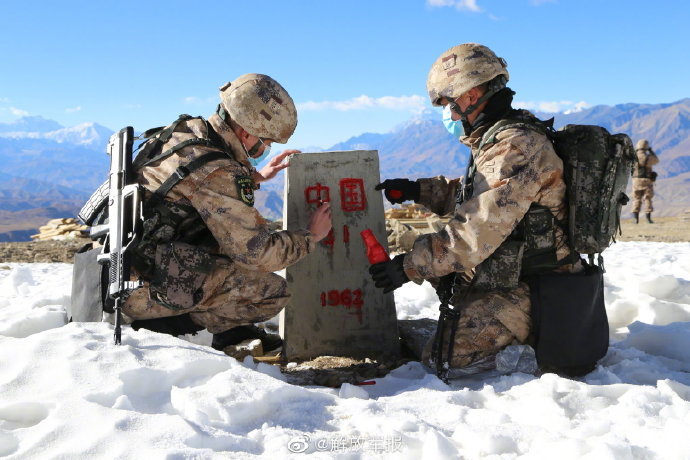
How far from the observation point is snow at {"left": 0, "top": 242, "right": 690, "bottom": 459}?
2613mm

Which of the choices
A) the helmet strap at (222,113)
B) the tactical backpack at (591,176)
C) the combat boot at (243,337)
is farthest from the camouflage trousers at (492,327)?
the helmet strap at (222,113)

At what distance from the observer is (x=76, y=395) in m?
2.97

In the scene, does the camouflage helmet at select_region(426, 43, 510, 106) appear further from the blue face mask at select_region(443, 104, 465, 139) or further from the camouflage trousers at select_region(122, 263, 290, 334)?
the camouflage trousers at select_region(122, 263, 290, 334)

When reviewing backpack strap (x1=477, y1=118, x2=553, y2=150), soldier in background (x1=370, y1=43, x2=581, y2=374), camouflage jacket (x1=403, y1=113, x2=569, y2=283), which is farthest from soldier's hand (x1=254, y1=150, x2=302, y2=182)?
backpack strap (x1=477, y1=118, x2=553, y2=150)

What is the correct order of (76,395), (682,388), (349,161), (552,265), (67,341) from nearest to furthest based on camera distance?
(76,395) < (682,388) < (67,341) < (552,265) < (349,161)

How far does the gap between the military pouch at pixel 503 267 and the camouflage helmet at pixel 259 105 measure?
169cm

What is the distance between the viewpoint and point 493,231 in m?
3.62

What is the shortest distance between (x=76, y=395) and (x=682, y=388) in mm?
3207

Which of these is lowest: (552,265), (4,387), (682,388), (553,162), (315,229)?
(682,388)

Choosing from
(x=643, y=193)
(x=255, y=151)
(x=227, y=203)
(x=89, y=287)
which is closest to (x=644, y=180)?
(x=643, y=193)

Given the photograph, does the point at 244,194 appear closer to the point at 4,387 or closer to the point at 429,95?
the point at 429,95

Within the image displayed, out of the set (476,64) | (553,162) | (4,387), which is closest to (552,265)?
(553,162)

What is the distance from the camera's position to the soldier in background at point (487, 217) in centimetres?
364

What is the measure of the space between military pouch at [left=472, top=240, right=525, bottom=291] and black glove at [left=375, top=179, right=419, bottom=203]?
101 centimetres
